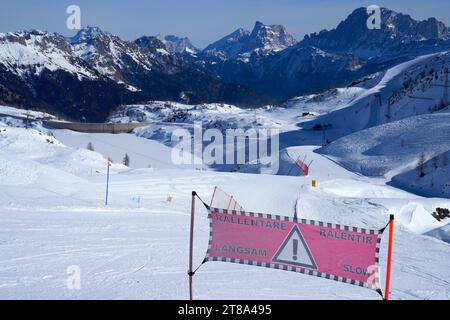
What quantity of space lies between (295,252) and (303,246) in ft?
0.60

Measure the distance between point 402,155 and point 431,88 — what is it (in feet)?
144

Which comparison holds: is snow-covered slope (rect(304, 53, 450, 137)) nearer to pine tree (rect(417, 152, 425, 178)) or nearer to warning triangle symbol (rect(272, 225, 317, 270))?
pine tree (rect(417, 152, 425, 178))

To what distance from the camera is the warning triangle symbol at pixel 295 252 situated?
27.1ft

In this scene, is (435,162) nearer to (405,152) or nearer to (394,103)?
(405,152)

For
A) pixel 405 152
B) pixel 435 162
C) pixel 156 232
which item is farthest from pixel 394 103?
pixel 156 232

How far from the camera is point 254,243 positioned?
28.2ft

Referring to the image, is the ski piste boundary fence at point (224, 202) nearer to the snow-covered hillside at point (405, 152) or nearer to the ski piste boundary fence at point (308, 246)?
the ski piste boundary fence at point (308, 246)

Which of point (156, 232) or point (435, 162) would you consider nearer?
point (156, 232)

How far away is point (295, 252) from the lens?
8336 mm

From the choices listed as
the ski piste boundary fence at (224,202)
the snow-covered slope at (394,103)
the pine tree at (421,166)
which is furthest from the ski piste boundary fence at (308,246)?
the snow-covered slope at (394,103)

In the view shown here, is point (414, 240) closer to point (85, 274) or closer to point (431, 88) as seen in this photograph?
point (85, 274)

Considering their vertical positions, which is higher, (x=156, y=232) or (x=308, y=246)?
(x=308, y=246)

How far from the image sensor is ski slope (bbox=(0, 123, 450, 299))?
380 inches
